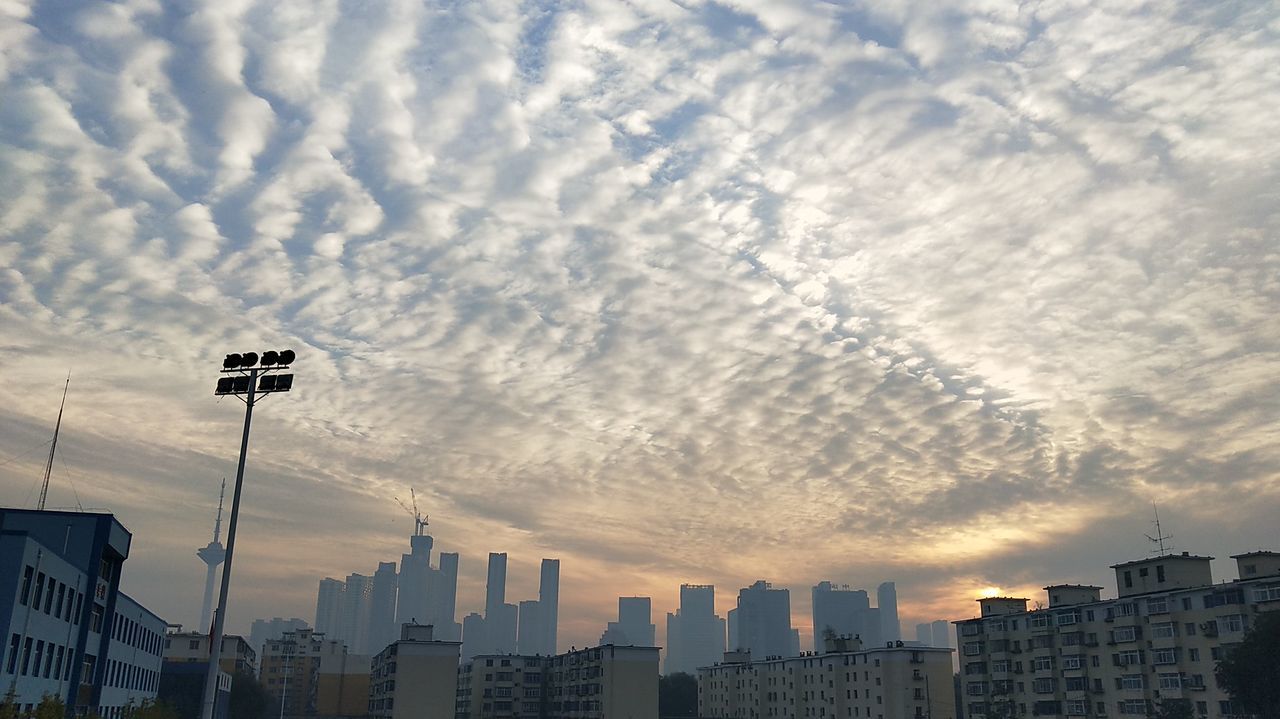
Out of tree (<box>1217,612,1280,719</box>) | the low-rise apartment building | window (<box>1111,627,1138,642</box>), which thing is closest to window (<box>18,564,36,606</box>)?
the low-rise apartment building

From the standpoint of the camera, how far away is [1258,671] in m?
72.3

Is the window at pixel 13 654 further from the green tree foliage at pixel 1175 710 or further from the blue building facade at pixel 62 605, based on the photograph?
the green tree foliage at pixel 1175 710

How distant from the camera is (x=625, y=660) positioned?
125 m

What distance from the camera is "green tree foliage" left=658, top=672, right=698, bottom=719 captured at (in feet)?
593

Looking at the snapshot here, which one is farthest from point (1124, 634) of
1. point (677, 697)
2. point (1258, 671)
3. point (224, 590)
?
point (677, 697)

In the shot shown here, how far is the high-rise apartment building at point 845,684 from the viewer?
11856cm

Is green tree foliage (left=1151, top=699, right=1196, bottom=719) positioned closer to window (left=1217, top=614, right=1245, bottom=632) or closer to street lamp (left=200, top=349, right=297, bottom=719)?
window (left=1217, top=614, right=1245, bottom=632)

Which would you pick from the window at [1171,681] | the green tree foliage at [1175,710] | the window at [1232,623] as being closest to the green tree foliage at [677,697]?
the window at [1171,681]

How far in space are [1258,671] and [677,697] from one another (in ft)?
415

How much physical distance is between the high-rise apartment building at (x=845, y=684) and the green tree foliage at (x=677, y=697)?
24711 mm

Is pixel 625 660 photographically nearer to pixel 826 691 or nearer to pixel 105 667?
pixel 826 691

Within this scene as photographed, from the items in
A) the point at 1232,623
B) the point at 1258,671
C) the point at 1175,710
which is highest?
the point at 1232,623

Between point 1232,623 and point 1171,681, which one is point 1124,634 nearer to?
point 1171,681

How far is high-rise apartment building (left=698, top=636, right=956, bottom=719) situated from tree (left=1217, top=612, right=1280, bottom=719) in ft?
151
